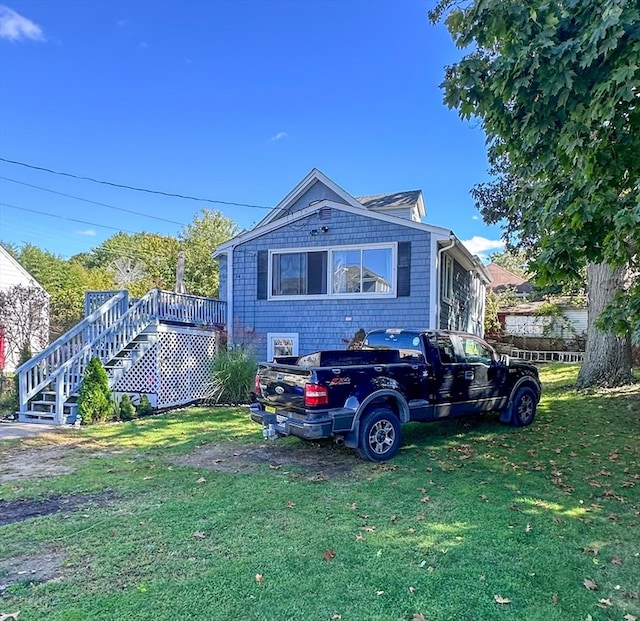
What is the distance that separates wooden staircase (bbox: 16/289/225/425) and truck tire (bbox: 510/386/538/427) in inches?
321

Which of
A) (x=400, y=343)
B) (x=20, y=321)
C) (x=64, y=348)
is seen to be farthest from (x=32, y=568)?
(x=20, y=321)

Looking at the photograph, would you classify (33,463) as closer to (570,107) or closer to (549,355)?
(570,107)

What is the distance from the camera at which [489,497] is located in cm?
493

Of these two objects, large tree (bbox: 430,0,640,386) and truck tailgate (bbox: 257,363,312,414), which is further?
truck tailgate (bbox: 257,363,312,414)

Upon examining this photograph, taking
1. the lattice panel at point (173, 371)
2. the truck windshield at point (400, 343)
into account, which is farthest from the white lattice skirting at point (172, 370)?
the truck windshield at point (400, 343)

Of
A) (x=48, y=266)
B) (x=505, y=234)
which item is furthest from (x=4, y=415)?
(x=48, y=266)

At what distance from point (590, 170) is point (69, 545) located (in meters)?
5.58

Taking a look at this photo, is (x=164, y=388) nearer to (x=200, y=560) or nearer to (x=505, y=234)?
(x=200, y=560)

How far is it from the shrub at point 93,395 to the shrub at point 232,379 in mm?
2892

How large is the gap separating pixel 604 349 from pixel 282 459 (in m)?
9.92

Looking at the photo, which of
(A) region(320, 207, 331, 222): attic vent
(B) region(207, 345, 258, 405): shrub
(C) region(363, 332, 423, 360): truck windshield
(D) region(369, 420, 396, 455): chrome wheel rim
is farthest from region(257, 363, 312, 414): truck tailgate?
(A) region(320, 207, 331, 222): attic vent

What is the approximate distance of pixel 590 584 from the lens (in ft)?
10.5

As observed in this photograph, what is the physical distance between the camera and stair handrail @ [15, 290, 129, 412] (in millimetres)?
9594

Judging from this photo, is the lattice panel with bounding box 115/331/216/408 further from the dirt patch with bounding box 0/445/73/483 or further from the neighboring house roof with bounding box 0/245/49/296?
the neighboring house roof with bounding box 0/245/49/296
